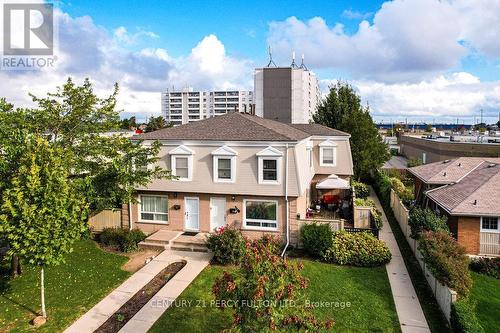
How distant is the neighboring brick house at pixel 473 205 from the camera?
17047mm

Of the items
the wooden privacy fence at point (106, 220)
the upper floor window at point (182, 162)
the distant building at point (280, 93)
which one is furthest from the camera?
the distant building at point (280, 93)

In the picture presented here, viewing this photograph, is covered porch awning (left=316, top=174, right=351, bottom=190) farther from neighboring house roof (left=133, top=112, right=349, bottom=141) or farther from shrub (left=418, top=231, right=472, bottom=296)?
shrub (left=418, top=231, right=472, bottom=296)

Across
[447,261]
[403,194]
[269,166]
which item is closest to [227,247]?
[269,166]

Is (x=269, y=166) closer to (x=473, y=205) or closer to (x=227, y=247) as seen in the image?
(x=227, y=247)

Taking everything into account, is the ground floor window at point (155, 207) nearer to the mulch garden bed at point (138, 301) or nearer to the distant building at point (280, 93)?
the mulch garden bed at point (138, 301)

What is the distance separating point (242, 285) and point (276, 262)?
93 cm

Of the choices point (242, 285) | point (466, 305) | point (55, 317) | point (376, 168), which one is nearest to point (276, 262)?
point (242, 285)

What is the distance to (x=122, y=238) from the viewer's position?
19000mm

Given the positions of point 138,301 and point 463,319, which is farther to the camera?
point 138,301

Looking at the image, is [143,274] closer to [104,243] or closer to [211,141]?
[104,243]

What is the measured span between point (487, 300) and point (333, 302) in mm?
5659

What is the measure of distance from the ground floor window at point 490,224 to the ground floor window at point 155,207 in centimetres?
1599

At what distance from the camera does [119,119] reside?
18844mm

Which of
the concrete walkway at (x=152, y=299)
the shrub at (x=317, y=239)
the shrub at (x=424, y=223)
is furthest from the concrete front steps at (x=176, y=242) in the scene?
the shrub at (x=424, y=223)
